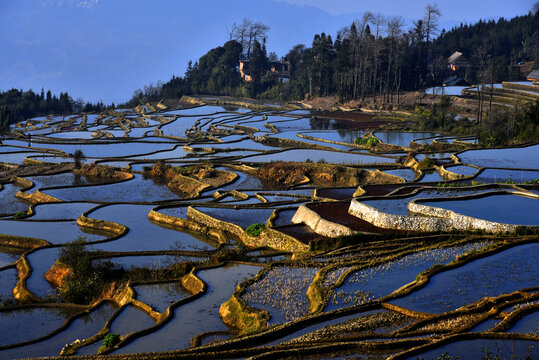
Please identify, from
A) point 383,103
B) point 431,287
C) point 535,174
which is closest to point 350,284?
point 431,287

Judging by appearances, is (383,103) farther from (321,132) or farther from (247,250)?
(247,250)

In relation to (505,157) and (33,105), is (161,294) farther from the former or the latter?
(33,105)

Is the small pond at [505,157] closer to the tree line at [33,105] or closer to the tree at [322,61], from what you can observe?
the tree at [322,61]

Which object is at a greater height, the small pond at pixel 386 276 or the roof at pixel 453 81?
the roof at pixel 453 81

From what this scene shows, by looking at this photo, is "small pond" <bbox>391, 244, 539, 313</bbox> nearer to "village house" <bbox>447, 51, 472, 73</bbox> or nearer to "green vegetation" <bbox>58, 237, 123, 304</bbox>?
"green vegetation" <bbox>58, 237, 123, 304</bbox>

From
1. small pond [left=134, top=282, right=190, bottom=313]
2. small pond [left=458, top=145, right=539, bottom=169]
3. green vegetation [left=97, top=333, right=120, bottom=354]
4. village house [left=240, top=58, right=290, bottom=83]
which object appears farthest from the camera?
village house [left=240, top=58, right=290, bottom=83]

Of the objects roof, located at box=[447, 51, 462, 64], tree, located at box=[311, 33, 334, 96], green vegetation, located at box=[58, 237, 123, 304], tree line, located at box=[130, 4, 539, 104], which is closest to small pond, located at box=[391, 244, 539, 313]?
green vegetation, located at box=[58, 237, 123, 304]

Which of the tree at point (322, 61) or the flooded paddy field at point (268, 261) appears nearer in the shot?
the flooded paddy field at point (268, 261)

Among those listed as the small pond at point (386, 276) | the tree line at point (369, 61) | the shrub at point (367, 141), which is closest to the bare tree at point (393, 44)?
the tree line at point (369, 61)
